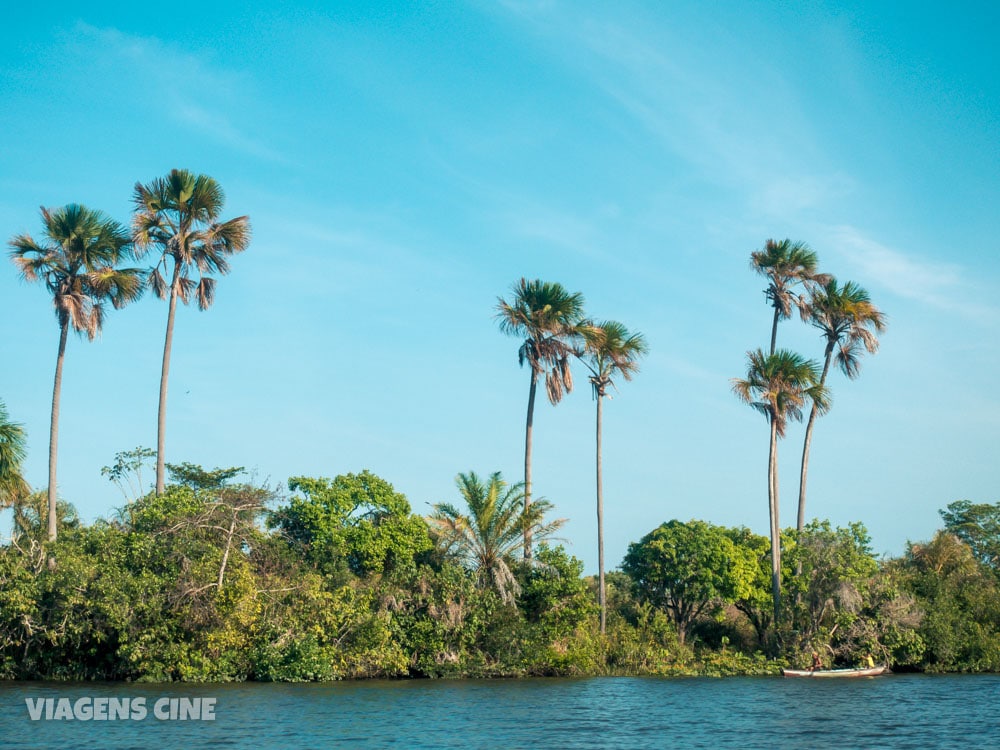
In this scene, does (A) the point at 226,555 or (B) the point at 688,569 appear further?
(B) the point at 688,569

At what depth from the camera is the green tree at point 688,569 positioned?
4906 cm

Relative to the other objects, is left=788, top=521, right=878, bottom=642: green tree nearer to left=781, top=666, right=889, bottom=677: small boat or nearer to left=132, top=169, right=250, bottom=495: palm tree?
left=781, top=666, right=889, bottom=677: small boat

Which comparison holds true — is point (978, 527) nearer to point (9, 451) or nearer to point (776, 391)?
point (776, 391)

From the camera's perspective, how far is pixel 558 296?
48.5 meters

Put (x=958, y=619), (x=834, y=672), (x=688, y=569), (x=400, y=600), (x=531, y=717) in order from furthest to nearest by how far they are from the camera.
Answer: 1. (x=688, y=569)
2. (x=958, y=619)
3. (x=834, y=672)
4. (x=400, y=600)
5. (x=531, y=717)

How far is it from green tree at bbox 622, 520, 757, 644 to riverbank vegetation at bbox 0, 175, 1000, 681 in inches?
4.4

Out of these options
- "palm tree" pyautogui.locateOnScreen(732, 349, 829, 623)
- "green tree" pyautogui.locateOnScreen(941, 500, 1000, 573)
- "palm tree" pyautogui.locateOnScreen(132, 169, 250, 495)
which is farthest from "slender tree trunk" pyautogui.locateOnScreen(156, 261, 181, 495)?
"green tree" pyautogui.locateOnScreen(941, 500, 1000, 573)

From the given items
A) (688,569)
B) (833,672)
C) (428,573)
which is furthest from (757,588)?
(428,573)

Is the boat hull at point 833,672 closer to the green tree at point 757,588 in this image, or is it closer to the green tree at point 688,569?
the green tree at point 757,588

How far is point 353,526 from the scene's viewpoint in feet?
136

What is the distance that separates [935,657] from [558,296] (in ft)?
80.9

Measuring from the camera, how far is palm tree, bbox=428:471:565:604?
137 feet

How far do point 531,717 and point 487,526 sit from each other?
15.2m

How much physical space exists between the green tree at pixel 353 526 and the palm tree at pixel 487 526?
1.07 m
